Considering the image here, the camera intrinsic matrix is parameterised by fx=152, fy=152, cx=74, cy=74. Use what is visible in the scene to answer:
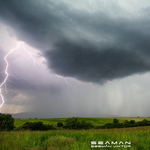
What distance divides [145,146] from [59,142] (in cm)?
429

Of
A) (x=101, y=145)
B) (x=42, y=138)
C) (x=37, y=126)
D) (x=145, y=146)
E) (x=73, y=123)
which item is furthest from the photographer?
(x=73, y=123)

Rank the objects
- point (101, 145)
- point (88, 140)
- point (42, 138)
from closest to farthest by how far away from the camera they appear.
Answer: point (101, 145) → point (88, 140) → point (42, 138)

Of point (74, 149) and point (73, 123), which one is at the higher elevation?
point (74, 149)

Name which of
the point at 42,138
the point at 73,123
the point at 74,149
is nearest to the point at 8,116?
the point at 73,123

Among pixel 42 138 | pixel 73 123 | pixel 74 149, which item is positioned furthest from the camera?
pixel 73 123

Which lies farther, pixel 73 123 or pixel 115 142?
pixel 73 123

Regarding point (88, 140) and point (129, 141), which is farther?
point (88, 140)

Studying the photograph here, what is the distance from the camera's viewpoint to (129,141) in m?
8.23

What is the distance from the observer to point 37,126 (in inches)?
1134

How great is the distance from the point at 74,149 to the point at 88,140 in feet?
8.28

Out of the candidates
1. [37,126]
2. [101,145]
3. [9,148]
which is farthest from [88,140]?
[37,126]

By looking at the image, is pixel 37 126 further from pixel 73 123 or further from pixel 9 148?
pixel 9 148

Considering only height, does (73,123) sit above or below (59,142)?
below

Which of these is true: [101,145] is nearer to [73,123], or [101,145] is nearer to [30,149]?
[30,149]
